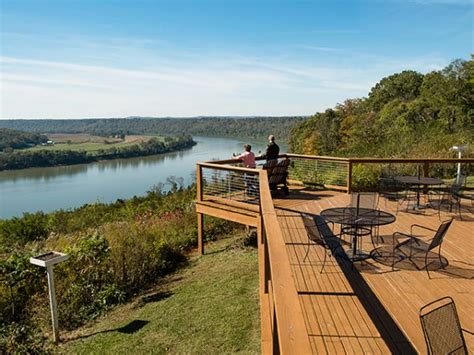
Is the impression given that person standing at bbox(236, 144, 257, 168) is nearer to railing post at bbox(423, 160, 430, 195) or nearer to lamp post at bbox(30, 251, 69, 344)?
railing post at bbox(423, 160, 430, 195)

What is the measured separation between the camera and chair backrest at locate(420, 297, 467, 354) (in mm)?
2475

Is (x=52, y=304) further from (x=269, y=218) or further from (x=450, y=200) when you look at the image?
(x=450, y=200)

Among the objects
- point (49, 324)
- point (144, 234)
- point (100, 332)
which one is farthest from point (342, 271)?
point (144, 234)

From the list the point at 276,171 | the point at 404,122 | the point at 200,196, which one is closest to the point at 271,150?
the point at 276,171

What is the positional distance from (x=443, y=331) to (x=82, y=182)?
62311 mm

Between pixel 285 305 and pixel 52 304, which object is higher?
pixel 285 305

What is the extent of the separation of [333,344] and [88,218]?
16413 millimetres

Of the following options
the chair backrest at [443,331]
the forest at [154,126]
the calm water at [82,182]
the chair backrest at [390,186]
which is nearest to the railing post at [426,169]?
the chair backrest at [390,186]

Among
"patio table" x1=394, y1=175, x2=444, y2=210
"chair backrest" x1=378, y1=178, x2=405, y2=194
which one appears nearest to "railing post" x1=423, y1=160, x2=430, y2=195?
"patio table" x1=394, y1=175, x2=444, y2=210

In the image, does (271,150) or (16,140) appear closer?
(271,150)

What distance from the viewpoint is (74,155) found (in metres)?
77.8

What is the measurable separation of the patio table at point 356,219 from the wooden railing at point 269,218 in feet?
3.41

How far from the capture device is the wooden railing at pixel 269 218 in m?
1.58

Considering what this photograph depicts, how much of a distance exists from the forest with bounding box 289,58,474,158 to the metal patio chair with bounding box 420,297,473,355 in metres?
13.5
